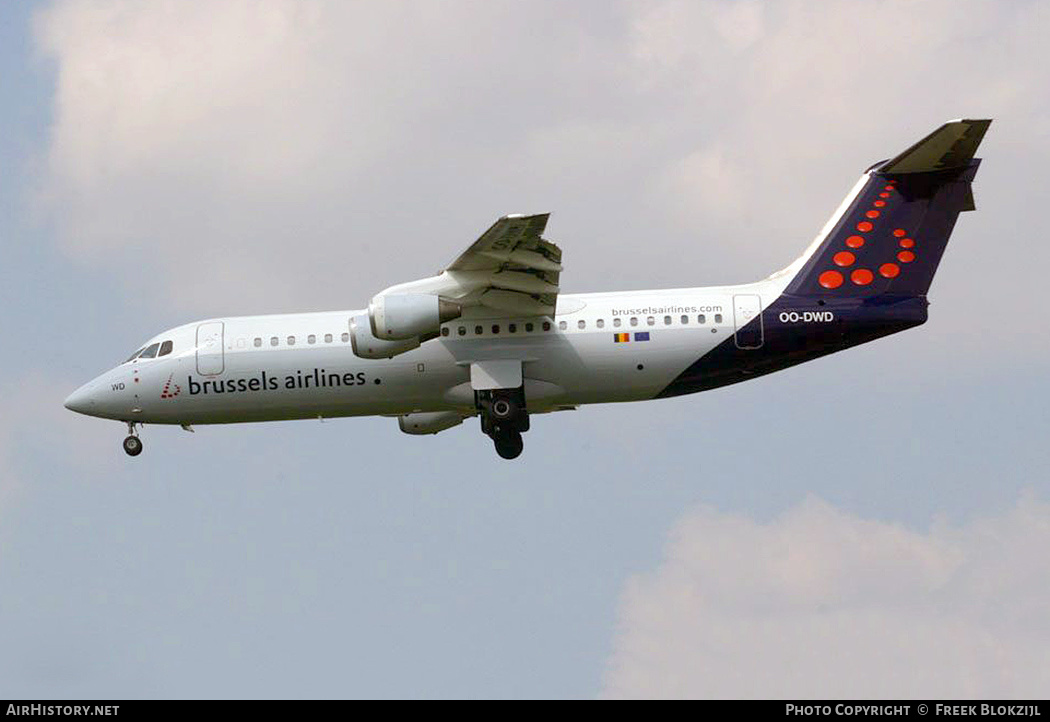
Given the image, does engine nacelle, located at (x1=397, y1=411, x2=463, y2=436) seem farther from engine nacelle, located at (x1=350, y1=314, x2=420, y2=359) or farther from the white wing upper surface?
engine nacelle, located at (x1=350, y1=314, x2=420, y2=359)

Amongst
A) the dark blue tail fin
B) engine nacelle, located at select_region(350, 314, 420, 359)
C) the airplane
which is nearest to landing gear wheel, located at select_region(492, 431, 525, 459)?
the airplane

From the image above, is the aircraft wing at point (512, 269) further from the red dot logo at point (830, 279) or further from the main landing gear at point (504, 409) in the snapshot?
the red dot logo at point (830, 279)

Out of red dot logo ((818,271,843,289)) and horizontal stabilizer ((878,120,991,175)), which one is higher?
horizontal stabilizer ((878,120,991,175))

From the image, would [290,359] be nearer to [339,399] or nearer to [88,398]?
[339,399]

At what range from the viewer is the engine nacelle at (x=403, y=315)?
35.9 metres

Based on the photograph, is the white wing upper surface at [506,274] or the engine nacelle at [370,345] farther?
the engine nacelle at [370,345]

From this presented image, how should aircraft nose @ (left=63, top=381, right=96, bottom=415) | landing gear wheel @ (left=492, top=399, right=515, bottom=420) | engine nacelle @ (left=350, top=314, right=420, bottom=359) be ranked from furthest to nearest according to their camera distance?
aircraft nose @ (left=63, top=381, right=96, bottom=415), landing gear wheel @ (left=492, top=399, right=515, bottom=420), engine nacelle @ (left=350, top=314, right=420, bottom=359)

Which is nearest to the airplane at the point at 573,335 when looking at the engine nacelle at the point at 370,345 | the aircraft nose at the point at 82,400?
the engine nacelle at the point at 370,345

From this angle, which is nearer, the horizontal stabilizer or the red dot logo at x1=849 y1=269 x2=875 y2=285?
the horizontal stabilizer

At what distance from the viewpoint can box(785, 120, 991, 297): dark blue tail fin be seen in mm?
37906

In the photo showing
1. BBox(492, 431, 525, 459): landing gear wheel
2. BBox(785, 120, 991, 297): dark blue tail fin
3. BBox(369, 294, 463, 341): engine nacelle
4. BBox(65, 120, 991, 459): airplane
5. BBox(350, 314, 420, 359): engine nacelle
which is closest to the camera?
BBox(369, 294, 463, 341): engine nacelle

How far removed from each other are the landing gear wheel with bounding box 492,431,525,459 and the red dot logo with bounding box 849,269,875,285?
7308 mm

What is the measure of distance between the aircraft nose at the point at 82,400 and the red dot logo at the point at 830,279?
15.1 m
